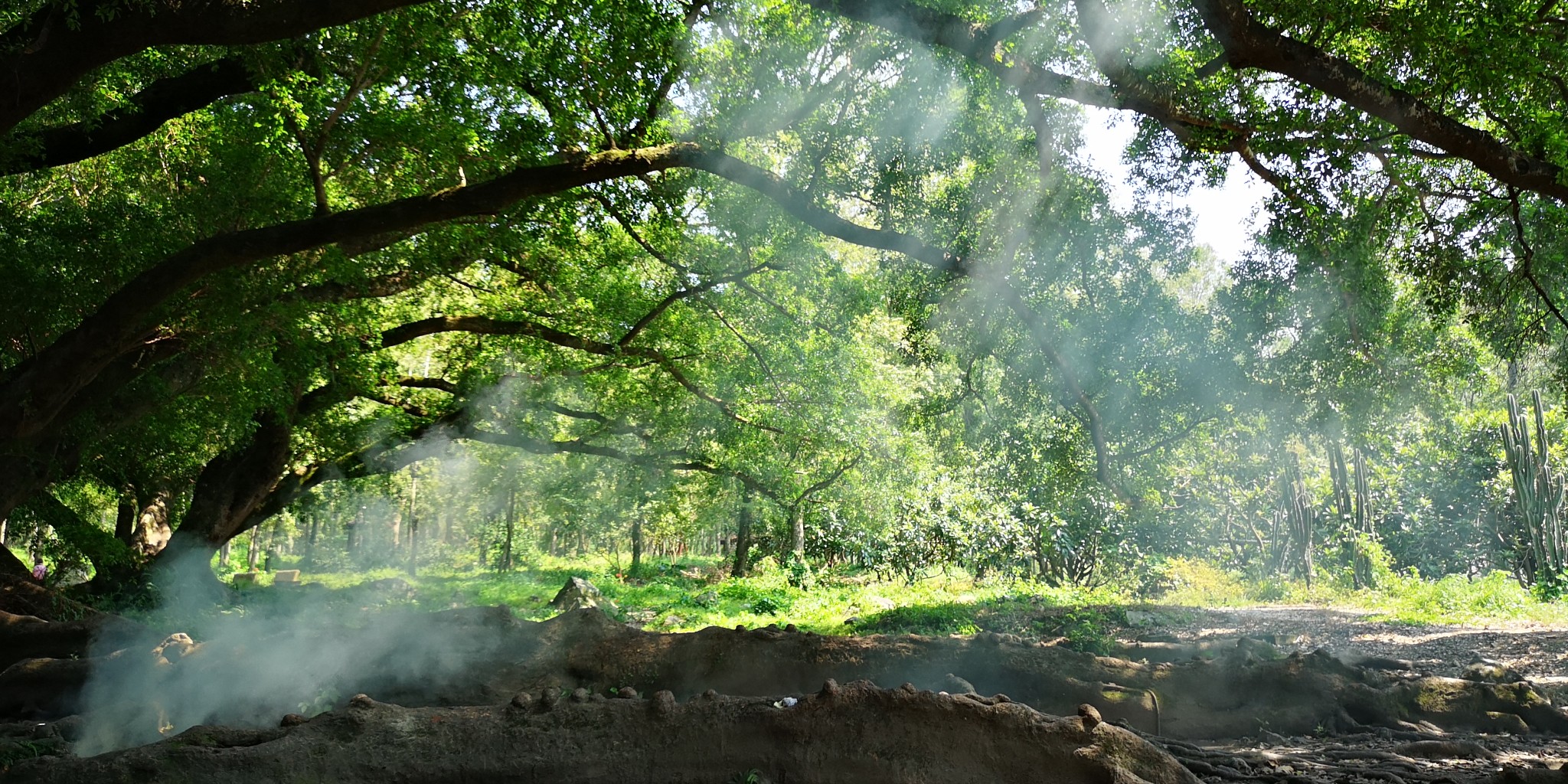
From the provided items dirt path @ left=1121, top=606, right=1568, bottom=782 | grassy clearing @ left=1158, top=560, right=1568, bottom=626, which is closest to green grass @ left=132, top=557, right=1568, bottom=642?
grassy clearing @ left=1158, top=560, right=1568, bottom=626

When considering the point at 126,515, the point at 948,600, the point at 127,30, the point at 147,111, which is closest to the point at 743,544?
the point at 948,600

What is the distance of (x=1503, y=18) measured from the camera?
4.52 m

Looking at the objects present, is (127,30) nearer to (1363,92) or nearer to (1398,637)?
(1363,92)

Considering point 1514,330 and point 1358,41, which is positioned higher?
point 1358,41

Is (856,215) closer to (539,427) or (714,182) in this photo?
(714,182)

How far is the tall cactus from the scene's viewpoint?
564 inches

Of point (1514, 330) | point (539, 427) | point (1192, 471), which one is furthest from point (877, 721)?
point (1192, 471)

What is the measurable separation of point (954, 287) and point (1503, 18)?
4.07m

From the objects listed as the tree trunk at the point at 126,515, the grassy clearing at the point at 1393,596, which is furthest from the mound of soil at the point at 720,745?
the tree trunk at the point at 126,515

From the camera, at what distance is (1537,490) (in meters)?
14.8

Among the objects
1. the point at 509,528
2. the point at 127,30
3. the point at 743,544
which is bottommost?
the point at 743,544

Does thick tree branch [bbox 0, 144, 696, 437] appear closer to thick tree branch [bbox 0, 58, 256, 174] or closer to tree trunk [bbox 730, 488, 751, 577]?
thick tree branch [bbox 0, 58, 256, 174]

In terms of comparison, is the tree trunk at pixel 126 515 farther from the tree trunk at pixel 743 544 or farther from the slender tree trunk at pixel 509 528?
the tree trunk at pixel 743 544

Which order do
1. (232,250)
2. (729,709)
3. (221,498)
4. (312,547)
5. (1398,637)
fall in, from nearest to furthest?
(729,709), (232,250), (1398,637), (221,498), (312,547)
